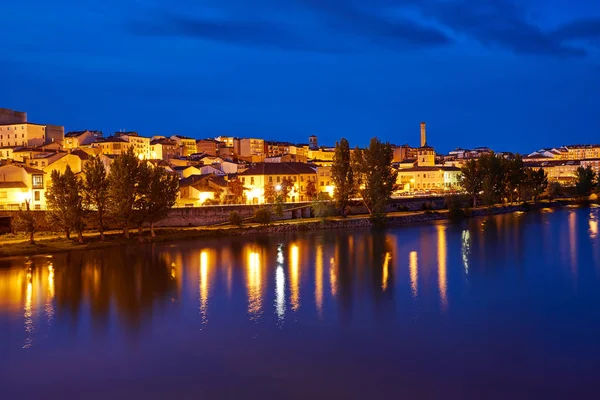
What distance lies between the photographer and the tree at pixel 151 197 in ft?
67.8

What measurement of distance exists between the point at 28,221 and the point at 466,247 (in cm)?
1394

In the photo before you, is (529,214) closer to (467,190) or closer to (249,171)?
(467,190)

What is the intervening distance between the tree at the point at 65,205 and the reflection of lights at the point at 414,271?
35.2 feet

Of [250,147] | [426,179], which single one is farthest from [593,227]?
[250,147]

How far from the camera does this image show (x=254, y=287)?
12969mm

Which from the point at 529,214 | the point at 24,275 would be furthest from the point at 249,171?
the point at 24,275

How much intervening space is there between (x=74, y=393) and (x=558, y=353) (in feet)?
20.9

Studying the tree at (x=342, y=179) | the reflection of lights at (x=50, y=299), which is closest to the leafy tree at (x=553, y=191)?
the tree at (x=342, y=179)

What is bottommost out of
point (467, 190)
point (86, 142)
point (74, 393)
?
point (74, 393)

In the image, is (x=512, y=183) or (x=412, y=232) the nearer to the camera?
(x=412, y=232)

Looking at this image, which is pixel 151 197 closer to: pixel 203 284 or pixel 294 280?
pixel 203 284

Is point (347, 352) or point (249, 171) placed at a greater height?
point (249, 171)

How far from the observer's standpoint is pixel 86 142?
4181cm

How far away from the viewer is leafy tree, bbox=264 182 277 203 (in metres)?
30.5
